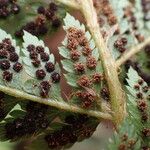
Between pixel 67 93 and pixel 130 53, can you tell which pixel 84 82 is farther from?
pixel 130 53

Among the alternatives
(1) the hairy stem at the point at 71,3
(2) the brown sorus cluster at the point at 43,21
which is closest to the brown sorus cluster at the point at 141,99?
(1) the hairy stem at the point at 71,3

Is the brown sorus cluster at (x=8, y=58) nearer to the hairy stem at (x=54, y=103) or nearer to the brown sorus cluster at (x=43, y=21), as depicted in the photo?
the hairy stem at (x=54, y=103)

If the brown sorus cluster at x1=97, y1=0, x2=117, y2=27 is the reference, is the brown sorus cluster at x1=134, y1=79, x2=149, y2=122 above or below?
below

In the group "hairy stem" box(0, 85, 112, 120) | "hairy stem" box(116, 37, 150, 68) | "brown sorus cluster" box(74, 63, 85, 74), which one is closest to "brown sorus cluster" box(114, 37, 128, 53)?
"hairy stem" box(116, 37, 150, 68)

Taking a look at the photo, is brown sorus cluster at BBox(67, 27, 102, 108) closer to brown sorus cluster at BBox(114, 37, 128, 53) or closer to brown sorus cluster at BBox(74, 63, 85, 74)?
brown sorus cluster at BBox(74, 63, 85, 74)

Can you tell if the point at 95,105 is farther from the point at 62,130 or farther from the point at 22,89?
the point at 22,89

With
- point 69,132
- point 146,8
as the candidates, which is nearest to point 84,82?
point 69,132
